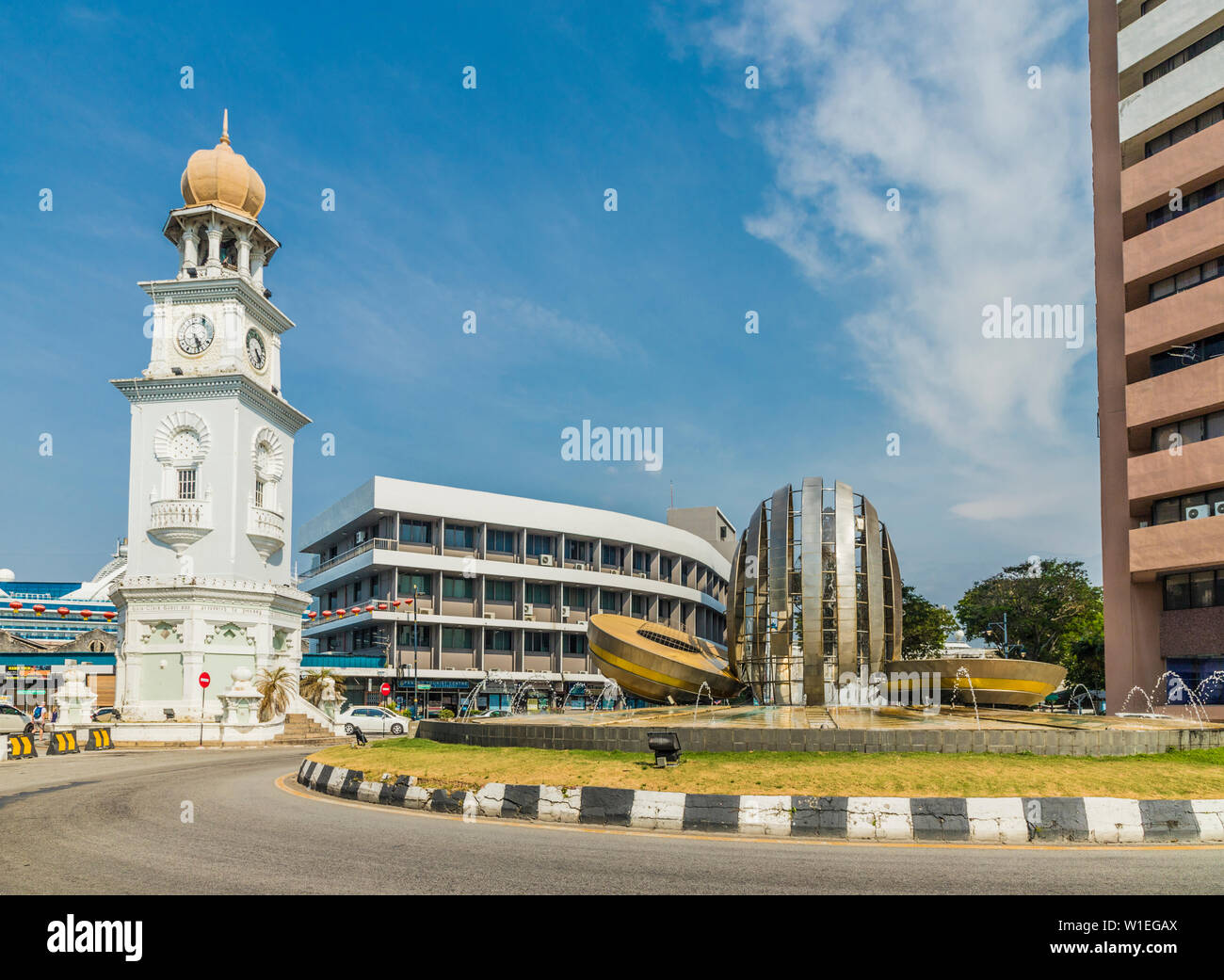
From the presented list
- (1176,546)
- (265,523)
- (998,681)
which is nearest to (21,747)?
(265,523)

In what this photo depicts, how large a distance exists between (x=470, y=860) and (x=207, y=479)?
149 ft

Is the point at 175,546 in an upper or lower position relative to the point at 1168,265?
lower

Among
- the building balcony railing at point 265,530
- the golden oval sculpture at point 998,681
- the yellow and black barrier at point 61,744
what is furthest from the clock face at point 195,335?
the golden oval sculpture at point 998,681

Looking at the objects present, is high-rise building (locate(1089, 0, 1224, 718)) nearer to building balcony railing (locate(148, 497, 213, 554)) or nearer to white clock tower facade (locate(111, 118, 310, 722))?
white clock tower facade (locate(111, 118, 310, 722))

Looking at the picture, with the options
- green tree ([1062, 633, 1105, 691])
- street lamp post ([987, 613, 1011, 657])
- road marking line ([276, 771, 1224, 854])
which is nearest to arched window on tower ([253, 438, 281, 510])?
road marking line ([276, 771, 1224, 854])

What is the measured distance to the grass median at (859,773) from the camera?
12.8 m

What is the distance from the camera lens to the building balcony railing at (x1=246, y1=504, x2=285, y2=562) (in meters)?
51.8

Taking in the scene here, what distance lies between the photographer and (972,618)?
67875mm

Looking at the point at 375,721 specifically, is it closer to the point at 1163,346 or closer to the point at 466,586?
the point at 466,586

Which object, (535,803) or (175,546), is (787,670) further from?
(175,546)

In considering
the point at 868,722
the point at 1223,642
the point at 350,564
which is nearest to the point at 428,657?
the point at 350,564

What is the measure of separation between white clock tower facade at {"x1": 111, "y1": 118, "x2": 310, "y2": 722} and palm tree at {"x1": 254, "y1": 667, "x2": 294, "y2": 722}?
1.24m

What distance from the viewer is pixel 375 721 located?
1636 inches
